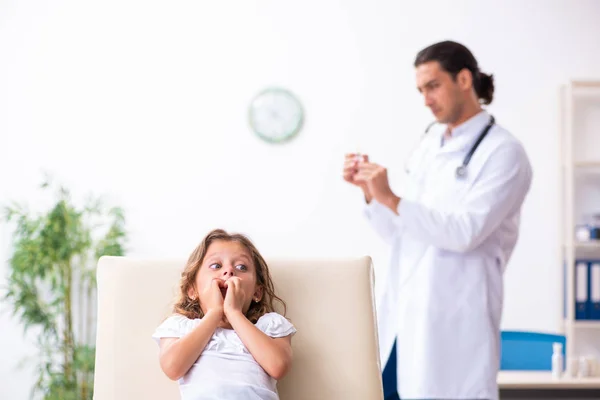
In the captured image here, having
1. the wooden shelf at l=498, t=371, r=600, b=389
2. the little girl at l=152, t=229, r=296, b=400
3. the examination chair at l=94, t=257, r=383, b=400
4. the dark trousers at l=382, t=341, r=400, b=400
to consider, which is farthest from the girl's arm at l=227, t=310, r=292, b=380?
the wooden shelf at l=498, t=371, r=600, b=389

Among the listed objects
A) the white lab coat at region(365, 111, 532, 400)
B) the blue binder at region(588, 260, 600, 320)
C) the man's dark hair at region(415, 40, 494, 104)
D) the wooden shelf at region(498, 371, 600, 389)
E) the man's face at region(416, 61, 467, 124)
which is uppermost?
the man's dark hair at region(415, 40, 494, 104)

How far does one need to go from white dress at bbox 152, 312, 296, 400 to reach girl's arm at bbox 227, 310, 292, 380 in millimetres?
22

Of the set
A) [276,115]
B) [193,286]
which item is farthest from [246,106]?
[193,286]

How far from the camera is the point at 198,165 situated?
4.06 metres

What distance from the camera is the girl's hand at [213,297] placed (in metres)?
1.68

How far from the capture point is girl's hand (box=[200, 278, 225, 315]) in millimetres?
1677

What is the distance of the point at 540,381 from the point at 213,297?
7.11ft

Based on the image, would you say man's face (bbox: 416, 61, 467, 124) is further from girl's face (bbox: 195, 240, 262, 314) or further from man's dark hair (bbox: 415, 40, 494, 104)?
girl's face (bbox: 195, 240, 262, 314)

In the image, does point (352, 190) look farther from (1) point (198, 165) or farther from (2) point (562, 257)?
(2) point (562, 257)

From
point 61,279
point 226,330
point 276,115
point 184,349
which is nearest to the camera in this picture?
point 184,349

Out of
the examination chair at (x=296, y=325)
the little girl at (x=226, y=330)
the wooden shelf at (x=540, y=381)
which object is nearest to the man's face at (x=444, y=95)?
the examination chair at (x=296, y=325)

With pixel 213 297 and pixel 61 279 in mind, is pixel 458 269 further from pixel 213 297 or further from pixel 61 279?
pixel 61 279

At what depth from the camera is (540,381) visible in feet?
11.3

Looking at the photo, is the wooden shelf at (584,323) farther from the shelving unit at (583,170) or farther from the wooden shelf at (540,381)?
the wooden shelf at (540,381)
